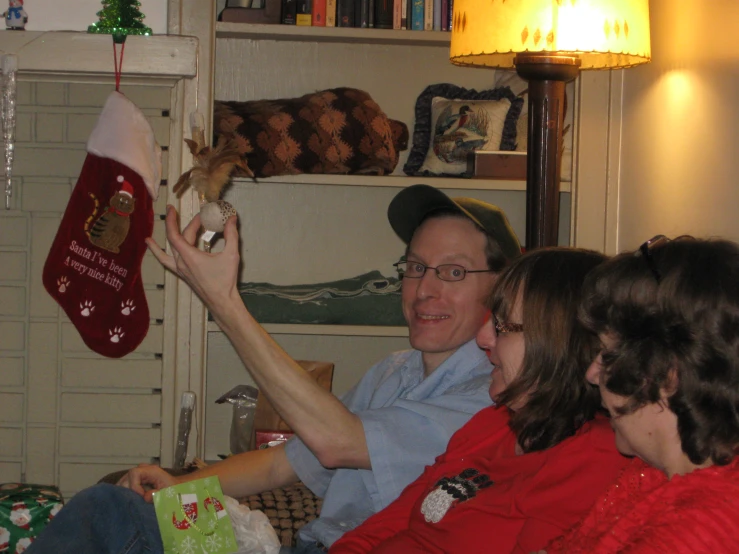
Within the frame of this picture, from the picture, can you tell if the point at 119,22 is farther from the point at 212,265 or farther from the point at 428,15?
the point at 212,265

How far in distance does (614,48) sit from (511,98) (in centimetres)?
91

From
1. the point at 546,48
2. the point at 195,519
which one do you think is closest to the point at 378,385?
the point at 195,519

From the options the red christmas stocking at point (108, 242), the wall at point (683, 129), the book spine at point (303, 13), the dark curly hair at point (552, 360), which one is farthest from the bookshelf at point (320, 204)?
the dark curly hair at point (552, 360)

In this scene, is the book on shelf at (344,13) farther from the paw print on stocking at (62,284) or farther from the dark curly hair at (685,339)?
the dark curly hair at (685,339)

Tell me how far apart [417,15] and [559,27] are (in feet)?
2.97

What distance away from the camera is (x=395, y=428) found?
1.50m

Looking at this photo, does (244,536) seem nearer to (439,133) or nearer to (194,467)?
(194,467)

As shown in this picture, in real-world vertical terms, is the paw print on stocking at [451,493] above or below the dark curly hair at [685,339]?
below

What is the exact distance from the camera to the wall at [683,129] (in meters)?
1.70

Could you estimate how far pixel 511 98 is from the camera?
8.93 feet

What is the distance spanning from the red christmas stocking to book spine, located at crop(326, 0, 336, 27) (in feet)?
2.07

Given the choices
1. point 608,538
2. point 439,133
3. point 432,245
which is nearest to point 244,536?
point 432,245

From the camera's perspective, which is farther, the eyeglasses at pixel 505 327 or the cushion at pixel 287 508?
the cushion at pixel 287 508

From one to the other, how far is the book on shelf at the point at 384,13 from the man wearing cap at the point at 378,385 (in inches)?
36.5
